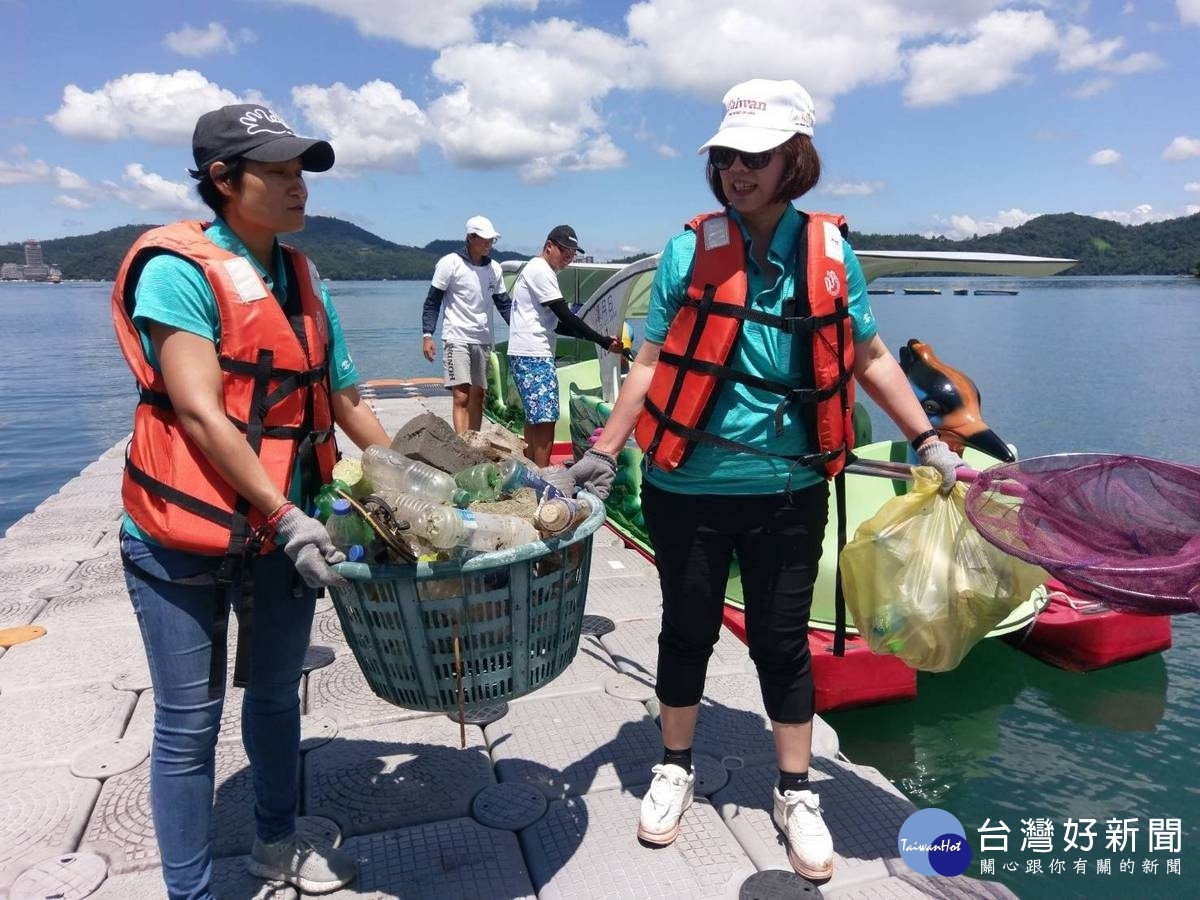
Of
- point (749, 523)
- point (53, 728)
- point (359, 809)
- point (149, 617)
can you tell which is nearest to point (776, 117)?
point (749, 523)

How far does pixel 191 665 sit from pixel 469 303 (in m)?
5.62

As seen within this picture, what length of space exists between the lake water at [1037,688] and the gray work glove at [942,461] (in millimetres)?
1532

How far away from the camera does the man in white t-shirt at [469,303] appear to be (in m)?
7.38

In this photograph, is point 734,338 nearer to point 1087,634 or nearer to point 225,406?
point 225,406

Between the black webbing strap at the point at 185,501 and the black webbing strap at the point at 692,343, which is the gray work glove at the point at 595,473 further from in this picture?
the black webbing strap at the point at 185,501

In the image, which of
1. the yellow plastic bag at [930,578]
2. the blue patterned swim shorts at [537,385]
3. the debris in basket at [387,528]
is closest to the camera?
the debris in basket at [387,528]

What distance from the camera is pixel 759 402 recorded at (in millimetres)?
2475

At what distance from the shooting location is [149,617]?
2064 millimetres

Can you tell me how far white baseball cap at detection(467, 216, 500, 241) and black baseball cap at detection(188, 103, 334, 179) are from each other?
5.31 metres

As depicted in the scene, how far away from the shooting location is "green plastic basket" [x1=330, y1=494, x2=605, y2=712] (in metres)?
2.05

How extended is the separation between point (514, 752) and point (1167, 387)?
19.8 meters

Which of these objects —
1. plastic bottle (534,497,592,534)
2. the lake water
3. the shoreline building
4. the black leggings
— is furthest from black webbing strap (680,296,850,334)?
the shoreline building
